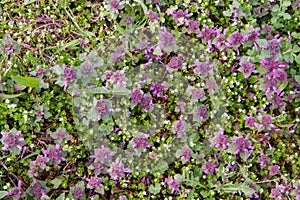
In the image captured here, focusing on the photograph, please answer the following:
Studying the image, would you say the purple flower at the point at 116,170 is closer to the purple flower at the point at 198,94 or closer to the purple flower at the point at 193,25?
the purple flower at the point at 198,94

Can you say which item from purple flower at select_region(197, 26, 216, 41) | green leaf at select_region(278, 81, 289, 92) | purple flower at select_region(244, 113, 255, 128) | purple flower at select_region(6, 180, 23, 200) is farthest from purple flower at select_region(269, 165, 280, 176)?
purple flower at select_region(6, 180, 23, 200)

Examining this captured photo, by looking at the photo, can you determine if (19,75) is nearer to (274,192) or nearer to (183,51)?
(183,51)

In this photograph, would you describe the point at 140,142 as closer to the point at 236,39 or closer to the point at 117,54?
the point at 117,54

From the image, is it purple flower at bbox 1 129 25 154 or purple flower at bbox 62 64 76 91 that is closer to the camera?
purple flower at bbox 1 129 25 154

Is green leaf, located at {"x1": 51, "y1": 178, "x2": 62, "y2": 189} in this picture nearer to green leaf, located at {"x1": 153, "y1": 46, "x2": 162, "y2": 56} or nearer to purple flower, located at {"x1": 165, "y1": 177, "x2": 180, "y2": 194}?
purple flower, located at {"x1": 165, "y1": 177, "x2": 180, "y2": 194}

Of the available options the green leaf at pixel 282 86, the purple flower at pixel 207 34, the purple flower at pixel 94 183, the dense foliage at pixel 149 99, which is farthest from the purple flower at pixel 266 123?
the purple flower at pixel 94 183

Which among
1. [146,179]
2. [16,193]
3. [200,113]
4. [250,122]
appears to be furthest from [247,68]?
[16,193]
